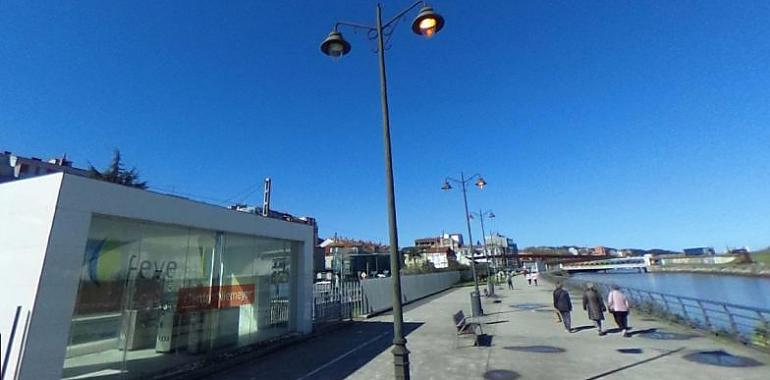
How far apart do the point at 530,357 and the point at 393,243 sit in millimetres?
6301

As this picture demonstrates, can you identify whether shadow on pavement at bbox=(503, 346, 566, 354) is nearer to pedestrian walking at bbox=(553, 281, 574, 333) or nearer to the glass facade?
pedestrian walking at bbox=(553, 281, 574, 333)

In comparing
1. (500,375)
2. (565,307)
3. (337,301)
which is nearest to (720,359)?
(565,307)

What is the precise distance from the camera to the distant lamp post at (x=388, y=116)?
610 cm

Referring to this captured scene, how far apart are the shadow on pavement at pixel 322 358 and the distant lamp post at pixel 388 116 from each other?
3.66 metres

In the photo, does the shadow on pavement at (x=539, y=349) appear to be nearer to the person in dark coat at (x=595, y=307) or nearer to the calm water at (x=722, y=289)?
the person in dark coat at (x=595, y=307)

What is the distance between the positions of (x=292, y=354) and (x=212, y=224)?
15.6 feet

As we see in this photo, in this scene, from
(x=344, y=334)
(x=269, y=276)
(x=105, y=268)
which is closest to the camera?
(x=105, y=268)

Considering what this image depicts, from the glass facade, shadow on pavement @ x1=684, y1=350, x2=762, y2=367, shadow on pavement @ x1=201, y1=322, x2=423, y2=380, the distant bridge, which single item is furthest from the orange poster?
the distant bridge

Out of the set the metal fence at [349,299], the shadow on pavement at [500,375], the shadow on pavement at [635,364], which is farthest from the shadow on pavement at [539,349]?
the metal fence at [349,299]

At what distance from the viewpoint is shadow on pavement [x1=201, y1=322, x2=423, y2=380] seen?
9570 millimetres

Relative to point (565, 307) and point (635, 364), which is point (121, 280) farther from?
point (565, 307)

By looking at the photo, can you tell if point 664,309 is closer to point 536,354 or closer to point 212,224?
point 536,354

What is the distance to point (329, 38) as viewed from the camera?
7.09 m

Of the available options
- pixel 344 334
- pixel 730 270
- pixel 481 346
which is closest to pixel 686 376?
pixel 481 346
